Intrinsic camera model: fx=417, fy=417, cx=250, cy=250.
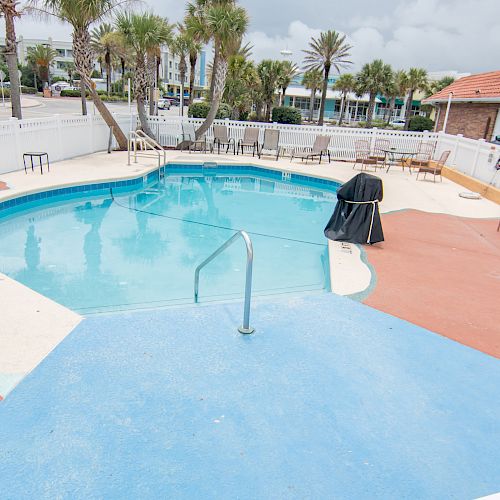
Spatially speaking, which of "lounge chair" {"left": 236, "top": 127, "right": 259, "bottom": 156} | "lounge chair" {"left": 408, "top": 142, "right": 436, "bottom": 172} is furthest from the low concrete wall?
"lounge chair" {"left": 236, "top": 127, "right": 259, "bottom": 156}

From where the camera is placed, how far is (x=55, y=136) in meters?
11.9

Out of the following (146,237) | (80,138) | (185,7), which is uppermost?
(185,7)

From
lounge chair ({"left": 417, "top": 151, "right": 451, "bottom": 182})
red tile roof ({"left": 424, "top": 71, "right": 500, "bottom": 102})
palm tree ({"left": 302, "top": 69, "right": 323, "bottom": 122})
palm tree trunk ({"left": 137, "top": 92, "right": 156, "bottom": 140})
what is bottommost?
lounge chair ({"left": 417, "top": 151, "right": 451, "bottom": 182})

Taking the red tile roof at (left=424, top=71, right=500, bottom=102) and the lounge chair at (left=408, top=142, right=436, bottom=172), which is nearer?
the lounge chair at (left=408, top=142, right=436, bottom=172)

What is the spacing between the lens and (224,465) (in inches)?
93.5

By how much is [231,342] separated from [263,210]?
6.46m

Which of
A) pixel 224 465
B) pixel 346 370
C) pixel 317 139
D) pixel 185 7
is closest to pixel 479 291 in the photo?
pixel 346 370

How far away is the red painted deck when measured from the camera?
433 cm

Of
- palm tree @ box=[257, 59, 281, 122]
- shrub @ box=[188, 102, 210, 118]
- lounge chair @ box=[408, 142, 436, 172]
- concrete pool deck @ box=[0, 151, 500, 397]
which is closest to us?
concrete pool deck @ box=[0, 151, 500, 397]

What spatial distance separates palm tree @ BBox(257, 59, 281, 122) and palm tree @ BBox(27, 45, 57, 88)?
111 feet

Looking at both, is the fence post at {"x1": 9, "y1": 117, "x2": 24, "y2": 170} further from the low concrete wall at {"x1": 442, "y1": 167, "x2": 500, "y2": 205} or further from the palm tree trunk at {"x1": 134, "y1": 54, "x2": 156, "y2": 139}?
the low concrete wall at {"x1": 442, "y1": 167, "x2": 500, "y2": 205}

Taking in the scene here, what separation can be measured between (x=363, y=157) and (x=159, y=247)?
939 cm

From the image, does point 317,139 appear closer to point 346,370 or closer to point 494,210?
point 494,210

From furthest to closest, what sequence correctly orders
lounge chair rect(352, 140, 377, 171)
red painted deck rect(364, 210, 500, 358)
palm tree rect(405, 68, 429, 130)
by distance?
palm tree rect(405, 68, 429, 130) → lounge chair rect(352, 140, 377, 171) → red painted deck rect(364, 210, 500, 358)
